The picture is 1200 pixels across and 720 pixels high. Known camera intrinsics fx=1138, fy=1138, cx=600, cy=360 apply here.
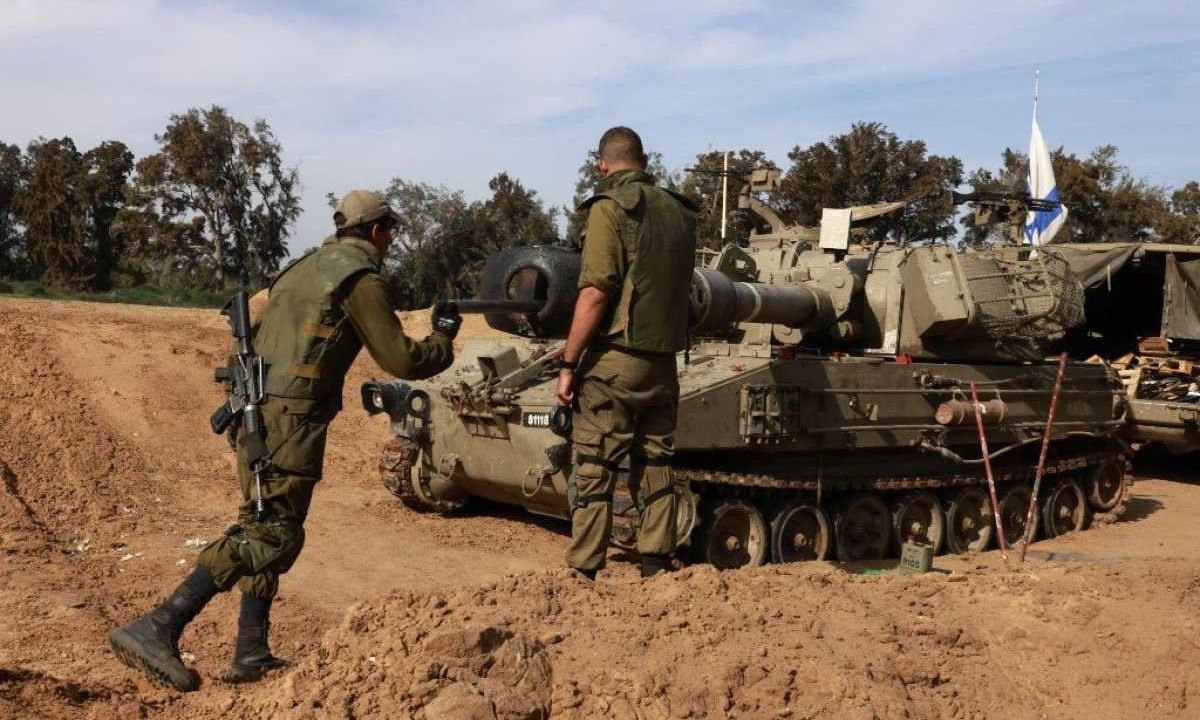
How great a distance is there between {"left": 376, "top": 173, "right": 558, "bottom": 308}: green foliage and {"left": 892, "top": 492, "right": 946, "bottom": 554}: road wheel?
20.6 meters

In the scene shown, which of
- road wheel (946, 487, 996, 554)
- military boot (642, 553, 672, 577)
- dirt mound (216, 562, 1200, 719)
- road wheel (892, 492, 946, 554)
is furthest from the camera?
road wheel (946, 487, 996, 554)

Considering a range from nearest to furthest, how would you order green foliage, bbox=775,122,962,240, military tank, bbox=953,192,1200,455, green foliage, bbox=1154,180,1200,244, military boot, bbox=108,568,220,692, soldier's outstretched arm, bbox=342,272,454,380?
military boot, bbox=108,568,220,692
soldier's outstretched arm, bbox=342,272,454,380
military tank, bbox=953,192,1200,455
green foliage, bbox=775,122,962,240
green foliage, bbox=1154,180,1200,244

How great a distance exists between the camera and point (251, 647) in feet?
13.9

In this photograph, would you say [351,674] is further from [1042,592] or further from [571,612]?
[1042,592]

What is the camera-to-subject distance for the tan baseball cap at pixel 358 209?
4.48 m

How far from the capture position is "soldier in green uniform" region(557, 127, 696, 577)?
4.74 metres

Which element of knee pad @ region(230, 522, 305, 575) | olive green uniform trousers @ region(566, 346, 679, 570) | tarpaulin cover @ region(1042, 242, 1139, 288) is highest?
tarpaulin cover @ region(1042, 242, 1139, 288)

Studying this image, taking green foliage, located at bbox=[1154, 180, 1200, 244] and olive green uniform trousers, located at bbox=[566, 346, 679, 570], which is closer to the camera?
olive green uniform trousers, located at bbox=[566, 346, 679, 570]

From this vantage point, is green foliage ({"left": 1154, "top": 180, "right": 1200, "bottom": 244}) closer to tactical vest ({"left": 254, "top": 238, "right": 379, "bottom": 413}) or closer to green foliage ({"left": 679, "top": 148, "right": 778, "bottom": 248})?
green foliage ({"left": 679, "top": 148, "right": 778, "bottom": 248})

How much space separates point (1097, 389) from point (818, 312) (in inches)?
147

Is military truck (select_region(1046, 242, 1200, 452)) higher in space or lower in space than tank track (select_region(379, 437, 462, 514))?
higher

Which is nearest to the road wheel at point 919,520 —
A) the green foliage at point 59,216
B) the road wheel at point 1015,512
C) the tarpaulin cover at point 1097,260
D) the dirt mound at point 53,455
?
the road wheel at point 1015,512

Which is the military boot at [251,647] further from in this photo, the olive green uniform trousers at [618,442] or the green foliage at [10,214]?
the green foliage at [10,214]

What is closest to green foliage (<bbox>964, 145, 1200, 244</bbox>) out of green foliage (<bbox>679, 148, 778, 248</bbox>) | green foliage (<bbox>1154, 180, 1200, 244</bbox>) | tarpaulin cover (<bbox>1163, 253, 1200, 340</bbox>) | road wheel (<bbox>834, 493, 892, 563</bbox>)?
green foliage (<bbox>1154, 180, 1200, 244</bbox>)
